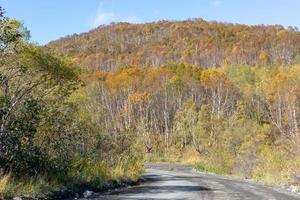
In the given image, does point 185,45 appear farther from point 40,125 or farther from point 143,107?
point 40,125

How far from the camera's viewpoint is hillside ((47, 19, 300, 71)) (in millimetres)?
149125

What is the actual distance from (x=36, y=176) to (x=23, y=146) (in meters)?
1.47

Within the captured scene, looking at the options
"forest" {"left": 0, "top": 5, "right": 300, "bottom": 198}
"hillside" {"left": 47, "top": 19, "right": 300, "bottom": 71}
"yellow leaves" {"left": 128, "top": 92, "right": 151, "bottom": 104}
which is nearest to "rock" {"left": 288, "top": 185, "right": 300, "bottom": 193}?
"forest" {"left": 0, "top": 5, "right": 300, "bottom": 198}

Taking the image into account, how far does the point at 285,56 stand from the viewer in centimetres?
14512

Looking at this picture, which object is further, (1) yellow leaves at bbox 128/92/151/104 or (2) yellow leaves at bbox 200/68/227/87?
(2) yellow leaves at bbox 200/68/227/87

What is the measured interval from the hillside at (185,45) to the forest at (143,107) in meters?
0.40

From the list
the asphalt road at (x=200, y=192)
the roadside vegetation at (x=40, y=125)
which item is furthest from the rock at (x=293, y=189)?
the roadside vegetation at (x=40, y=125)

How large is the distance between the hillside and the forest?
40 cm

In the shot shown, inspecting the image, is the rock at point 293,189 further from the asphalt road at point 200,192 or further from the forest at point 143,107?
the forest at point 143,107

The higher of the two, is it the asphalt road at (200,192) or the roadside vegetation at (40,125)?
the roadside vegetation at (40,125)

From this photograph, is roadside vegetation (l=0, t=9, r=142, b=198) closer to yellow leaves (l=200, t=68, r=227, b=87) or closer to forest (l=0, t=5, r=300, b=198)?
forest (l=0, t=5, r=300, b=198)

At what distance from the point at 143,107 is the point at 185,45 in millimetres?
66175

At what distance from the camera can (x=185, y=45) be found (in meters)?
162

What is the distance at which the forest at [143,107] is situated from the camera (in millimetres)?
24672
